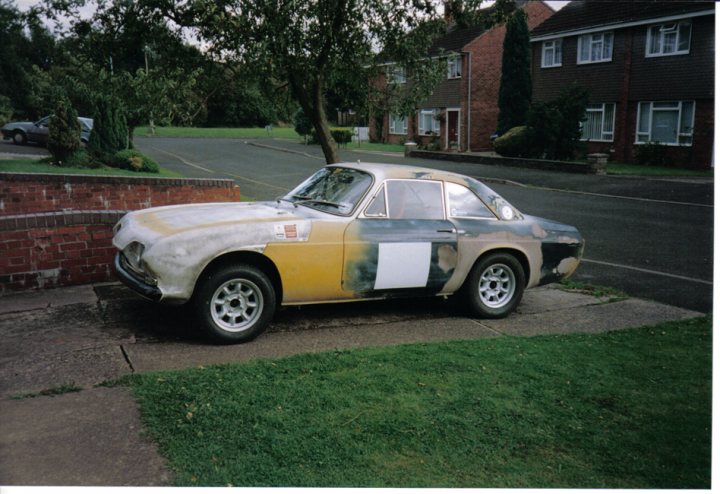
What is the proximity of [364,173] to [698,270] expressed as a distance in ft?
16.7

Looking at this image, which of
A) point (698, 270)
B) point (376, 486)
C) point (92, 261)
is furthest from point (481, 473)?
point (698, 270)

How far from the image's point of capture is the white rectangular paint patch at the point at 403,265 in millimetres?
5566

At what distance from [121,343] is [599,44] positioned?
25.1m

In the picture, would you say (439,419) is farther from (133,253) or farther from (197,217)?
(133,253)

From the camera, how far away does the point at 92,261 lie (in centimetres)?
667

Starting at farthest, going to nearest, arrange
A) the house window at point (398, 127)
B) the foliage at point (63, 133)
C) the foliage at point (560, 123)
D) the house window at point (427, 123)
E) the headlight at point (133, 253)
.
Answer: the house window at point (398, 127)
the house window at point (427, 123)
the foliage at point (560, 123)
the foliage at point (63, 133)
the headlight at point (133, 253)

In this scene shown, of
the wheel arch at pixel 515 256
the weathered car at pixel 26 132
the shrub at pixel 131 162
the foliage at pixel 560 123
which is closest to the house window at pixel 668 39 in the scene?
the foliage at pixel 560 123

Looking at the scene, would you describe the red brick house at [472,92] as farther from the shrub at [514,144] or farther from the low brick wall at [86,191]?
the low brick wall at [86,191]

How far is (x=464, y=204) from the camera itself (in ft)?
20.3

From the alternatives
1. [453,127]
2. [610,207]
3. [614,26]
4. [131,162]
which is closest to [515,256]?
[610,207]

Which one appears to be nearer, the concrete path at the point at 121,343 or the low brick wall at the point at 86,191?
the concrete path at the point at 121,343

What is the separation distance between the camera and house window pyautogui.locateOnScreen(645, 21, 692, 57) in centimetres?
2119

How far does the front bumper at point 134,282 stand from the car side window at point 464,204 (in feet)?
8.81

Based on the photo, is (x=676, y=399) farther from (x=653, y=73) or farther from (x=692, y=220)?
(x=653, y=73)
